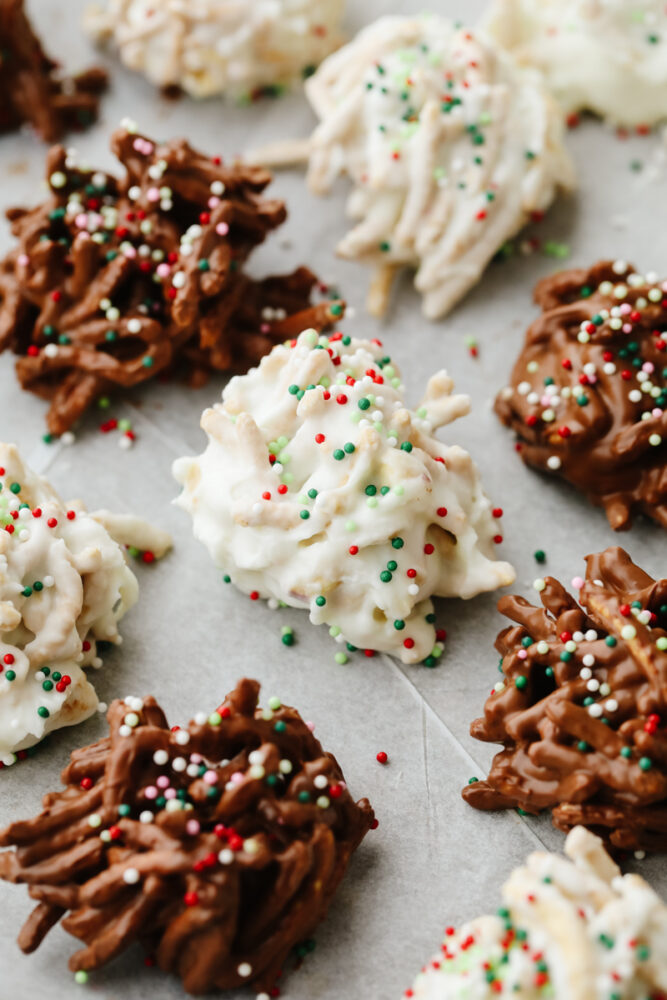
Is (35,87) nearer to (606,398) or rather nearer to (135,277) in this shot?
(135,277)

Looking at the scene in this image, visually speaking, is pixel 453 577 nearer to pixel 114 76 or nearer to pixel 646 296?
pixel 646 296

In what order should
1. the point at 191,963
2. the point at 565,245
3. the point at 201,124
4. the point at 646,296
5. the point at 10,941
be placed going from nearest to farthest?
the point at 191,963
the point at 10,941
the point at 646,296
the point at 565,245
the point at 201,124

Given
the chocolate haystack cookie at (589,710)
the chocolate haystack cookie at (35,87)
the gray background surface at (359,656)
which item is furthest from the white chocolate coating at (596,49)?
the chocolate haystack cookie at (589,710)

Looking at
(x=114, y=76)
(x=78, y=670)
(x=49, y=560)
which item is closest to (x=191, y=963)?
(x=78, y=670)

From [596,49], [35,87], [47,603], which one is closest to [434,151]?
[596,49]

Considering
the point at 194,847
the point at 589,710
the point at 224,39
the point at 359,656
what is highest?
the point at 224,39

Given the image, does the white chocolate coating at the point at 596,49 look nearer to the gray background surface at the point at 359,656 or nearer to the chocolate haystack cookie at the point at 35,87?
the gray background surface at the point at 359,656
